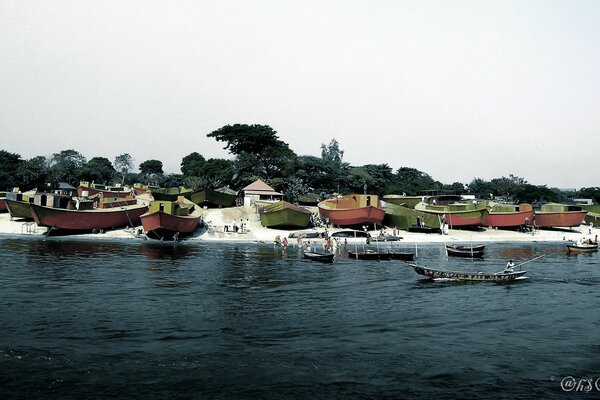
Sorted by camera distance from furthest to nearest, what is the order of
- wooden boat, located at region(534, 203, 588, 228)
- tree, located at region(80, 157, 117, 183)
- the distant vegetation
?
tree, located at region(80, 157, 117, 183) < the distant vegetation < wooden boat, located at region(534, 203, 588, 228)

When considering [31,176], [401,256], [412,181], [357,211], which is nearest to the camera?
[401,256]

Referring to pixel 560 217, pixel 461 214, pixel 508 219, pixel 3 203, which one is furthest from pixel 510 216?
pixel 3 203

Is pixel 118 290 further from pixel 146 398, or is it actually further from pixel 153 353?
pixel 146 398

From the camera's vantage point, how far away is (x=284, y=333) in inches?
872

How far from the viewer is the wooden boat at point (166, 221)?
5581 centimetres

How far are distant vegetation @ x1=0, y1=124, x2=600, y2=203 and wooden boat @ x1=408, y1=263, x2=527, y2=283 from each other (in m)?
55.6

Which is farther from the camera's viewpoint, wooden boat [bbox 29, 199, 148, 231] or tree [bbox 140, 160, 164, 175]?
tree [bbox 140, 160, 164, 175]

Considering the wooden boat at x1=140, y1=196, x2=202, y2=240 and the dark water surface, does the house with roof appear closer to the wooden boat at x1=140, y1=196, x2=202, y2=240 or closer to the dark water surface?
the wooden boat at x1=140, y1=196, x2=202, y2=240

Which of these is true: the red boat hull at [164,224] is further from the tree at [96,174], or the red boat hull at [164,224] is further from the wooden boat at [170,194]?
the tree at [96,174]

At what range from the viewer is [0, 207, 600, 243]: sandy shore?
60.8 meters

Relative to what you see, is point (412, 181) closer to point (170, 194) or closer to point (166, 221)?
point (170, 194)

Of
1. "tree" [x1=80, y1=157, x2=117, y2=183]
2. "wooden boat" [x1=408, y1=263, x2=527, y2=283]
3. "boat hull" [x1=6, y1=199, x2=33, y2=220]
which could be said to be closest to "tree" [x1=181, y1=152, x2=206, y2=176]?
"tree" [x1=80, y1=157, x2=117, y2=183]

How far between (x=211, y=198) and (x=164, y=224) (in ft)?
77.1

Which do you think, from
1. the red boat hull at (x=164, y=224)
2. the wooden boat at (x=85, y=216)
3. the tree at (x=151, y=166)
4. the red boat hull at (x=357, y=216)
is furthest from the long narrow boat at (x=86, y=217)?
the tree at (x=151, y=166)
